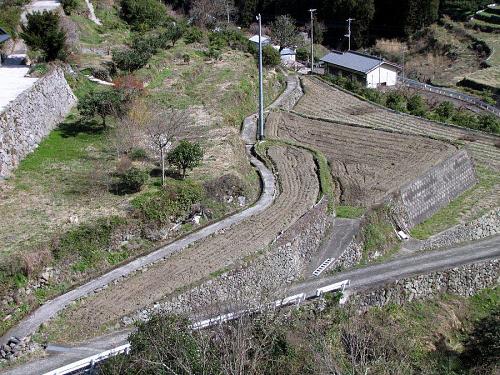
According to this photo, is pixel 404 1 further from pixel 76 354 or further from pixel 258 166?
pixel 76 354

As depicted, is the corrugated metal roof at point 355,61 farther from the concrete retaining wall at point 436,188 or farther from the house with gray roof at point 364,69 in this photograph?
the concrete retaining wall at point 436,188

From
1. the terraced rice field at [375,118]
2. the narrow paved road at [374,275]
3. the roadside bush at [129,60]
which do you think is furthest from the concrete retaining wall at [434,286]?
the roadside bush at [129,60]

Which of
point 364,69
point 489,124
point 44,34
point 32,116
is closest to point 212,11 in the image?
Result: point 364,69

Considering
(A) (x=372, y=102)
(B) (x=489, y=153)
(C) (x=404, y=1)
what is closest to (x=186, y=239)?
(B) (x=489, y=153)

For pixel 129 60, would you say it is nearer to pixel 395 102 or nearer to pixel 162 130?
pixel 162 130

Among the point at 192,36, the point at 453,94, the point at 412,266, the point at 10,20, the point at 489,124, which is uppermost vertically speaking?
the point at 10,20

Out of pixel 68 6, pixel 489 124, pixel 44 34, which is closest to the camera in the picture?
pixel 44 34
